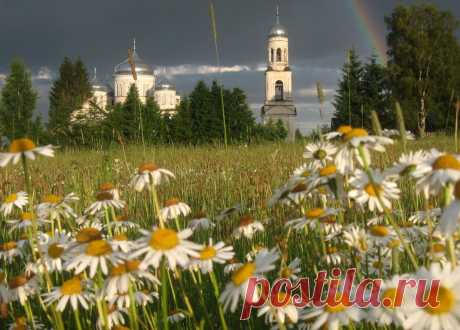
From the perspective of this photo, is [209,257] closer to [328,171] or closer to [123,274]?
[123,274]

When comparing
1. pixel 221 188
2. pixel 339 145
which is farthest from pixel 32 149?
pixel 221 188

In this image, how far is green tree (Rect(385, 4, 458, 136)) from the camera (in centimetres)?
3075

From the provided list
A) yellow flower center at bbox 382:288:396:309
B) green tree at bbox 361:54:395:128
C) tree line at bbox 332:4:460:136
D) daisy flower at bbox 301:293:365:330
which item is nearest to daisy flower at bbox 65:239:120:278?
A: daisy flower at bbox 301:293:365:330

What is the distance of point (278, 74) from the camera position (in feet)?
199

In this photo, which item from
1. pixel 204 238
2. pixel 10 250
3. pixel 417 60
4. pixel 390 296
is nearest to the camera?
pixel 390 296

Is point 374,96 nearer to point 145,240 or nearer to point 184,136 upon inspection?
point 184,136

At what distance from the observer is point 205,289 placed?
1945mm

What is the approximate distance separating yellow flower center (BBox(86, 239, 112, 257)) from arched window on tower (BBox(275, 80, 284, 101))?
6041cm

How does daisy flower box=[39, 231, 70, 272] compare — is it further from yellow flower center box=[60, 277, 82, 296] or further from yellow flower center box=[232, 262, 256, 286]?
yellow flower center box=[232, 262, 256, 286]

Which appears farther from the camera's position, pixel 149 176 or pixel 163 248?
pixel 149 176

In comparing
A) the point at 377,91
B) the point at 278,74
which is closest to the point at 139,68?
the point at 278,74

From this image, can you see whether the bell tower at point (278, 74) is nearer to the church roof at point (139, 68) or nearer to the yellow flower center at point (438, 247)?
the church roof at point (139, 68)

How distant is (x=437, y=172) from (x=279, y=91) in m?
62.7

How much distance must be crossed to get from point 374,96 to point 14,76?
2725 centimetres
